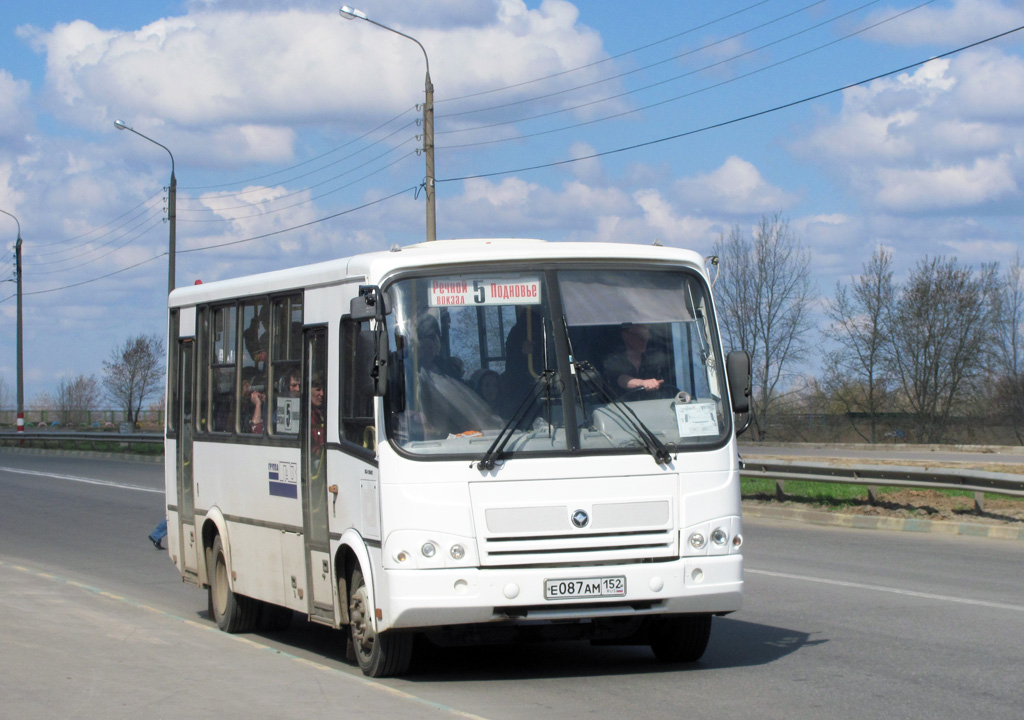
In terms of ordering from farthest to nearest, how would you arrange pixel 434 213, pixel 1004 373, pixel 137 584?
1. pixel 1004 373
2. pixel 434 213
3. pixel 137 584

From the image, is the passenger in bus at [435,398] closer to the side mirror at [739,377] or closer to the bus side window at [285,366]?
the side mirror at [739,377]

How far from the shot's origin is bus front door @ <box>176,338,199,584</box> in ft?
36.4

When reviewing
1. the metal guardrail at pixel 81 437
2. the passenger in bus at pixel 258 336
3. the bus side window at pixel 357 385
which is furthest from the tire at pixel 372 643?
the metal guardrail at pixel 81 437

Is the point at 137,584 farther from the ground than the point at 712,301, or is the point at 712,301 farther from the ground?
the point at 712,301

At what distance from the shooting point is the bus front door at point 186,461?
11.1 m

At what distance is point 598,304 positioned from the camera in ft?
25.9

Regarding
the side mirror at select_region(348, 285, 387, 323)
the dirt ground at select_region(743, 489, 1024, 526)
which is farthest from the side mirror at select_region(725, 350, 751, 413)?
the dirt ground at select_region(743, 489, 1024, 526)

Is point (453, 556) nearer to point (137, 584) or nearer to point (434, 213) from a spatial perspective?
point (137, 584)

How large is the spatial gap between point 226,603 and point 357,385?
338 cm

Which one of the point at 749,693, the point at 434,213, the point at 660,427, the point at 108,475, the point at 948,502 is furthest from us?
the point at 108,475

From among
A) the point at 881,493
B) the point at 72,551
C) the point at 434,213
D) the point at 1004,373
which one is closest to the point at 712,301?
the point at 72,551

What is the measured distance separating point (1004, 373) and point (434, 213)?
35.5 m

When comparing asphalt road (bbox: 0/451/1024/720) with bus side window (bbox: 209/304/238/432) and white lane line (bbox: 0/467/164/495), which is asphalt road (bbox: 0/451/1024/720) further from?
white lane line (bbox: 0/467/164/495)

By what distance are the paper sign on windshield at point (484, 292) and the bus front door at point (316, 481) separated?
3.69 ft
